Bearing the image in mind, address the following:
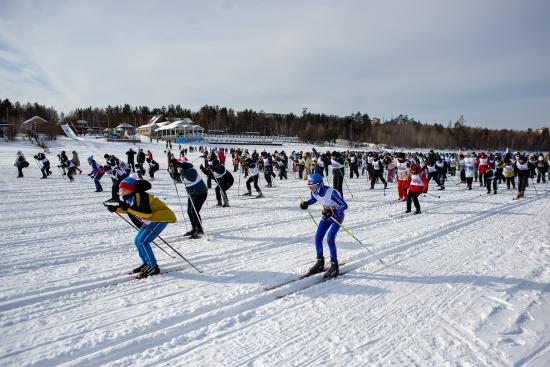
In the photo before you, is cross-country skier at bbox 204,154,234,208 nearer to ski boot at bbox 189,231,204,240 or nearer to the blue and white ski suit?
ski boot at bbox 189,231,204,240

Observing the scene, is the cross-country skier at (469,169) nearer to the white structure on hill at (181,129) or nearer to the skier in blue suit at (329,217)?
the skier in blue suit at (329,217)

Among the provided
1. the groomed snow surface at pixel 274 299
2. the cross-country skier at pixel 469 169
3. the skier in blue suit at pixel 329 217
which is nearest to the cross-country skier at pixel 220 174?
the groomed snow surface at pixel 274 299

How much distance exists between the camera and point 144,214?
4.78 metres

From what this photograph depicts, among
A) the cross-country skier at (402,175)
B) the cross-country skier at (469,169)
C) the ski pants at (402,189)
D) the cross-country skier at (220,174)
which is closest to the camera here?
the cross-country skier at (220,174)

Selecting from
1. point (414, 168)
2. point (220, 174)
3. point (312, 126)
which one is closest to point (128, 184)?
point (220, 174)

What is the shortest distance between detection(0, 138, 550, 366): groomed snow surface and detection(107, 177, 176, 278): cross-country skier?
1.05ft

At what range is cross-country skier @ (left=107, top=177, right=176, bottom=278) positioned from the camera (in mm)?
4773

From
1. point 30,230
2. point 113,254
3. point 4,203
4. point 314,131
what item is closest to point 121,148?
point 4,203

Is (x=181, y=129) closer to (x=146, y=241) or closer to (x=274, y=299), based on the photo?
(x=146, y=241)

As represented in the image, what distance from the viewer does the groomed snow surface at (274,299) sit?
3.21 metres

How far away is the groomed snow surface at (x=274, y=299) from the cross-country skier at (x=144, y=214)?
12.6 inches

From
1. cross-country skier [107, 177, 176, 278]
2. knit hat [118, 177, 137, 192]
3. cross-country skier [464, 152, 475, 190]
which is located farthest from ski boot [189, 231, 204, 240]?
cross-country skier [464, 152, 475, 190]

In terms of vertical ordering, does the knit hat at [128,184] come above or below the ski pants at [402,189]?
above

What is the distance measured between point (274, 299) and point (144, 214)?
2.33 meters
